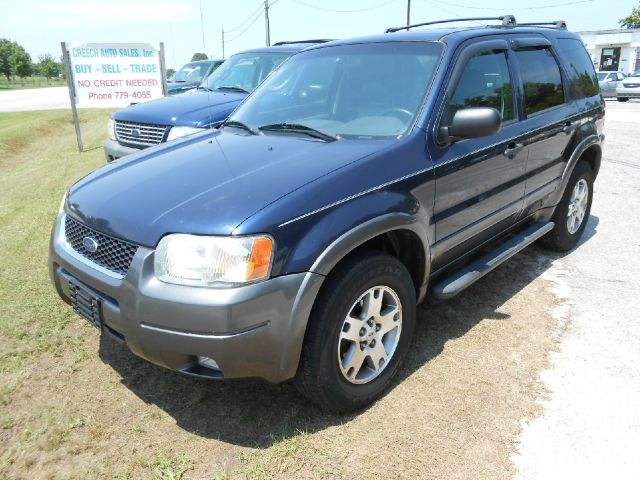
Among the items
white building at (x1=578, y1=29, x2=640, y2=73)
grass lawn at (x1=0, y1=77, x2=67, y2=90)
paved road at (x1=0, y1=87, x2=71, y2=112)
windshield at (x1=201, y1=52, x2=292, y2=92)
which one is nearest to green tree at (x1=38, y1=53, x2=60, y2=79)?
grass lawn at (x1=0, y1=77, x2=67, y2=90)

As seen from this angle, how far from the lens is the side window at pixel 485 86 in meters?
3.27

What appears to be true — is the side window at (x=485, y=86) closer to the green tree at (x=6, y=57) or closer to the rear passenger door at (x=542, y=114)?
the rear passenger door at (x=542, y=114)

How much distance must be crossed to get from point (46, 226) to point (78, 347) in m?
2.95

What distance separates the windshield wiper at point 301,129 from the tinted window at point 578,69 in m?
2.60

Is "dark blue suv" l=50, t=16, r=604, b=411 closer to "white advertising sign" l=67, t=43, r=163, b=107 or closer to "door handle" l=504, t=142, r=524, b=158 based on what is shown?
"door handle" l=504, t=142, r=524, b=158

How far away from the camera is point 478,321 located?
3723 mm

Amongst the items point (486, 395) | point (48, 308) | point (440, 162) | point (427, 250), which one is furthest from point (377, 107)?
point (48, 308)

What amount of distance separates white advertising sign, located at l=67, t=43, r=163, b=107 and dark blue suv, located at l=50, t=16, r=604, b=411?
870 cm

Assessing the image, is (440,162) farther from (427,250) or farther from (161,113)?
(161,113)

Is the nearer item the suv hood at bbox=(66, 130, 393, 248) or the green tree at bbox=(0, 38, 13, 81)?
the suv hood at bbox=(66, 130, 393, 248)

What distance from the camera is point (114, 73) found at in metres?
11.4

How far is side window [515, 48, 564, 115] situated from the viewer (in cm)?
391

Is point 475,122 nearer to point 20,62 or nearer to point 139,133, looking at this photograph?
point 139,133

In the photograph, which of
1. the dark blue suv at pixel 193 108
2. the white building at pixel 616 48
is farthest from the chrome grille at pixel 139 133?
the white building at pixel 616 48
